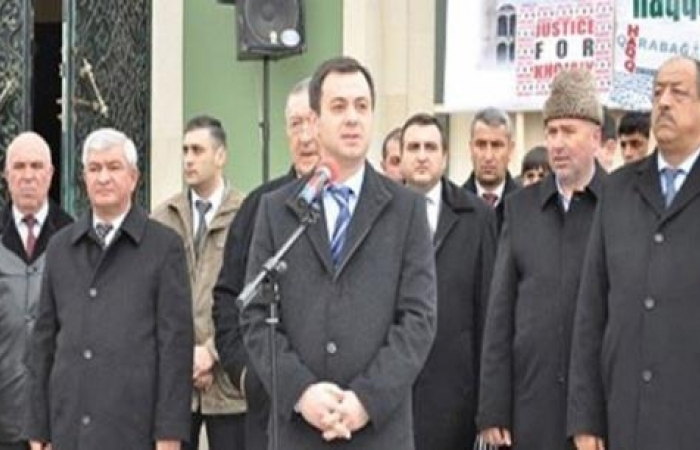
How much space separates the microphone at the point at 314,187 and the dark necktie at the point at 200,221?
2392 mm

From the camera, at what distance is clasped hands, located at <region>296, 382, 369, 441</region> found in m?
5.54

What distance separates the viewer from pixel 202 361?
25.1ft

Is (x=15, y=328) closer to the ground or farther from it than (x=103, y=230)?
closer to the ground

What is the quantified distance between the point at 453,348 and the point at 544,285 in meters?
0.69

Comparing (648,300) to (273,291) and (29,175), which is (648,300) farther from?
(29,175)

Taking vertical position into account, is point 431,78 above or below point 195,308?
above

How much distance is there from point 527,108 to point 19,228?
13.5 ft

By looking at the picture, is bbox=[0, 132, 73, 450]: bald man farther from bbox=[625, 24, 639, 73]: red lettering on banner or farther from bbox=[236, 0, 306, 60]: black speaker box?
bbox=[625, 24, 639, 73]: red lettering on banner

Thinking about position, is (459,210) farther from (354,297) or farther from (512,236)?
(354,297)

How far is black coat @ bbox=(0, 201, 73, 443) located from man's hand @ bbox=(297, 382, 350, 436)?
227cm

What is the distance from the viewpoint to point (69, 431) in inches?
268

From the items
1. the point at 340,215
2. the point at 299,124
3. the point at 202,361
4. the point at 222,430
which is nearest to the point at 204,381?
the point at 202,361

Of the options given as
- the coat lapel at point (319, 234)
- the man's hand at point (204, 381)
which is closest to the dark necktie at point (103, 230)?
the man's hand at point (204, 381)

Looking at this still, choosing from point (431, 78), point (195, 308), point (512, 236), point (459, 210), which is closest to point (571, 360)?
point (512, 236)
